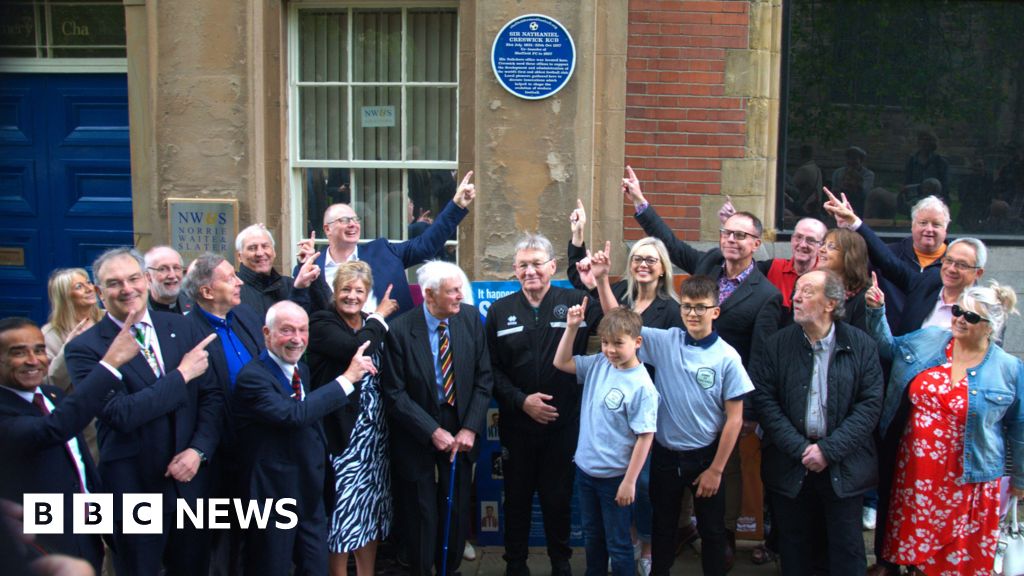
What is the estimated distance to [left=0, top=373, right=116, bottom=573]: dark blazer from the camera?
12.5 ft

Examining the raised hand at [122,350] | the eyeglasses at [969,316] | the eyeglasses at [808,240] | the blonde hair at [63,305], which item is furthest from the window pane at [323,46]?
the eyeglasses at [969,316]

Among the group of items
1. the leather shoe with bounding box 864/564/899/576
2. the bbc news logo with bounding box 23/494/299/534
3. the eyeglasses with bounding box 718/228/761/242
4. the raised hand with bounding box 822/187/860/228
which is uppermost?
the raised hand with bounding box 822/187/860/228

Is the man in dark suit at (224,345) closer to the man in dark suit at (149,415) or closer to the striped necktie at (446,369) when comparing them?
the man in dark suit at (149,415)

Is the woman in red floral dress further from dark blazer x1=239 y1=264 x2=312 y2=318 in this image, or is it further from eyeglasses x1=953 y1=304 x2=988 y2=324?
dark blazer x1=239 y1=264 x2=312 y2=318

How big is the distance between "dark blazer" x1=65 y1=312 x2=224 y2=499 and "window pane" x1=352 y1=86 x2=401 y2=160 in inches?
116

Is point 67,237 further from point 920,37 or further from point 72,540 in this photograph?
point 920,37

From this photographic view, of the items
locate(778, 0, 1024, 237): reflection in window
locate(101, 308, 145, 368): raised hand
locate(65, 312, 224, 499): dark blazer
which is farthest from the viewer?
locate(778, 0, 1024, 237): reflection in window

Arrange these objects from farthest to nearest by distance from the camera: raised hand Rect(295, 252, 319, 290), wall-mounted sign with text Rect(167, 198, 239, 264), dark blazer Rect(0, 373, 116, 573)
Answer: wall-mounted sign with text Rect(167, 198, 239, 264) → raised hand Rect(295, 252, 319, 290) → dark blazer Rect(0, 373, 116, 573)

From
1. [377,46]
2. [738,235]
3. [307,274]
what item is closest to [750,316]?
[738,235]

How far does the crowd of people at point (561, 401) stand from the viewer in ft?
14.5

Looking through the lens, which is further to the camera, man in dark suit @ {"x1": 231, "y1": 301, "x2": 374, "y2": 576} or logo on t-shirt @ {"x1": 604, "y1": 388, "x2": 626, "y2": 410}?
logo on t-shirt @ {"x1": 604, "y1": 388, "x2": 626, "y2": 410}

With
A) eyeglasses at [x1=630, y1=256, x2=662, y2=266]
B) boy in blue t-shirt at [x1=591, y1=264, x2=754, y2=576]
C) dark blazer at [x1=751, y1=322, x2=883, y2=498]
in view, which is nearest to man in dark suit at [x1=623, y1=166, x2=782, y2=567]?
dark blazer at [x1=751, y1=322, x2=883, y2=498]

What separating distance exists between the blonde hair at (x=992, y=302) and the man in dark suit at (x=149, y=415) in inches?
150

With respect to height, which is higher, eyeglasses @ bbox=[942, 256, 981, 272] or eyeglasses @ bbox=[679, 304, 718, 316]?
eyeglasses @ bbox=[942, 256, 981, 272]
